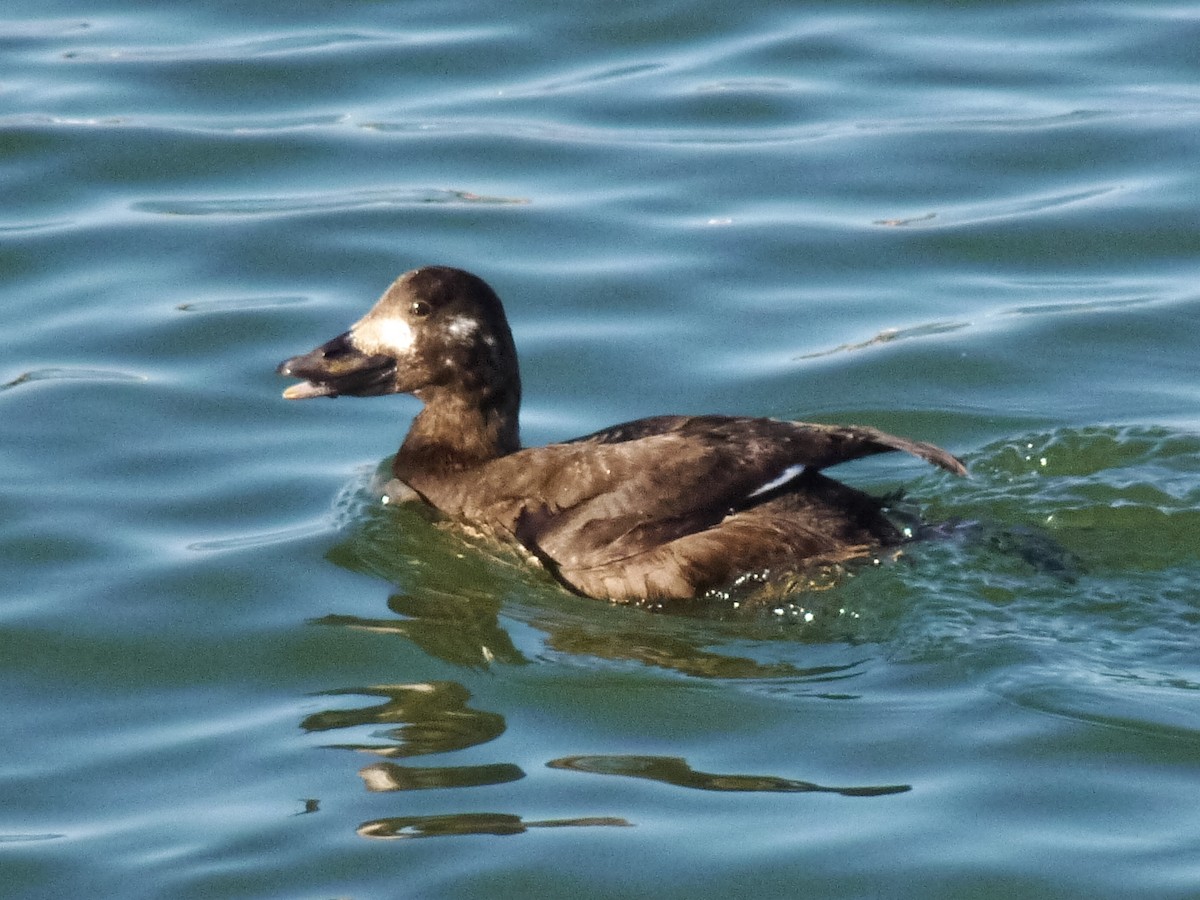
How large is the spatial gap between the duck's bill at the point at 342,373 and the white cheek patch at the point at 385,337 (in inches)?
1.2

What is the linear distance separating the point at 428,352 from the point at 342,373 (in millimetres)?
350

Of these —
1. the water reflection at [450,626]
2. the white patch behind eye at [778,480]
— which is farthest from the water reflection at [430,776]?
the white patch behind eye at [778,480]

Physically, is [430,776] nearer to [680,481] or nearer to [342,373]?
[680,481]

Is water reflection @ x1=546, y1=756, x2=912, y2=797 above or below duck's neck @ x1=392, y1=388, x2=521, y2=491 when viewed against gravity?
below

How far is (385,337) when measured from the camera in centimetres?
807

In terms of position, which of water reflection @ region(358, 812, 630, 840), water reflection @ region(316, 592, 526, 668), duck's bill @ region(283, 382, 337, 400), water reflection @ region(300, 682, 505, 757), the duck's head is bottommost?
water reflection @ region(358, 812, 630, 840)

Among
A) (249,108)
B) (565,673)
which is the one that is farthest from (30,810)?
(249,108)

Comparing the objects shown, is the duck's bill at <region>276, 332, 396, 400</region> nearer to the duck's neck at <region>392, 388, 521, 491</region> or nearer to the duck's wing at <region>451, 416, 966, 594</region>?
the duck's neck at <region>392, 388, 521, 491</region>

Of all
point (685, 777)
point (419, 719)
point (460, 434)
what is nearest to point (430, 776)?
point (419, 719)

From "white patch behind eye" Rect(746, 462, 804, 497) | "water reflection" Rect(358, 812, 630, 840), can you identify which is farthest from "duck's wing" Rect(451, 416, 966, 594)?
"water reflection" Rect(358, 812, 630, 840)

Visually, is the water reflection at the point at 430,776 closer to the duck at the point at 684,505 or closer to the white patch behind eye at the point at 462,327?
the duck at the point at 684,505

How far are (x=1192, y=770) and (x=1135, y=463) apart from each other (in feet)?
8.39

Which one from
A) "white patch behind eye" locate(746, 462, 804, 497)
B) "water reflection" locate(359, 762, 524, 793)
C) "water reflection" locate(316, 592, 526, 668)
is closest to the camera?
"water reflection" locate(359, 762, 524, 793)

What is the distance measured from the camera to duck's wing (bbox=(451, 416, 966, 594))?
23.8ft
